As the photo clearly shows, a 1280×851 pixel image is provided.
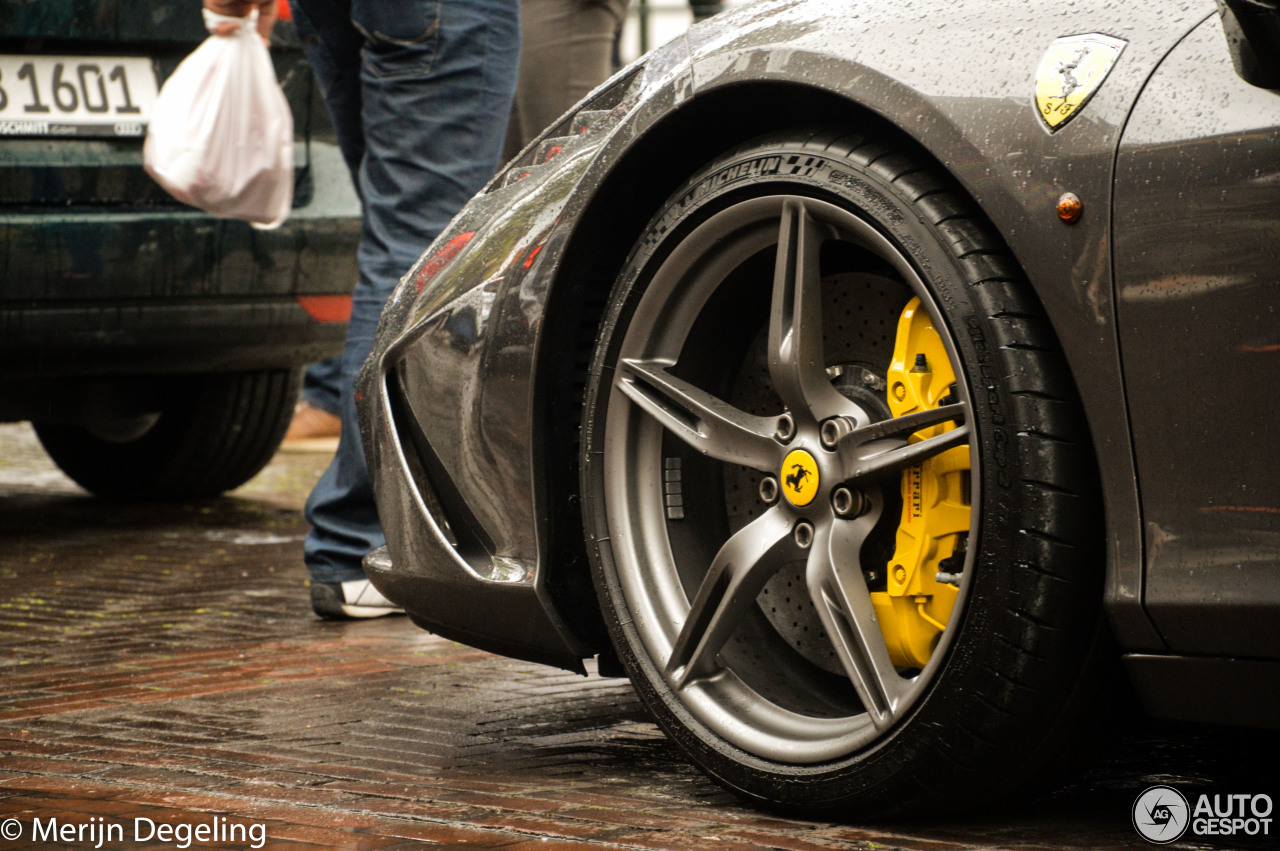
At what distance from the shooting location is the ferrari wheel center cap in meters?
2.30

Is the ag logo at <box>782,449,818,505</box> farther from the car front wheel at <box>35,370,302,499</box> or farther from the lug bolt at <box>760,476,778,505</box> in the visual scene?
the car front wheel at <box>35,370,302,499</box>

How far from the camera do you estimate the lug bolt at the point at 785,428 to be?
7.72 feet

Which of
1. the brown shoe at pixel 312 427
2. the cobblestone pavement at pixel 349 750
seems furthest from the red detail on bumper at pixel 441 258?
the brown shoe at pixel 312 427

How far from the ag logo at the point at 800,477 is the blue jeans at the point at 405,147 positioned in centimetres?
200

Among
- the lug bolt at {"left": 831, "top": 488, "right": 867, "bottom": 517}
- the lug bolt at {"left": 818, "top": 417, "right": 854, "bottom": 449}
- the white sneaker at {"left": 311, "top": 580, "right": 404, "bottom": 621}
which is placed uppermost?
the lug bolt at {"left": 818, "top": 417, "right": 854, "bottom": 449}

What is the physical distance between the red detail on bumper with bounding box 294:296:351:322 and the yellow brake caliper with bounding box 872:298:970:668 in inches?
136

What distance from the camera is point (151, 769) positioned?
2721 mm

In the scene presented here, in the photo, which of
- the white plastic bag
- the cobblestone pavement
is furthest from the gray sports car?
the white plastic bag

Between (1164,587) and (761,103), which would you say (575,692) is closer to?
(761,103)

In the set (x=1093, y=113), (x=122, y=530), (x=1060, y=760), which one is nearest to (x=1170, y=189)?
(x=1093, y=113)

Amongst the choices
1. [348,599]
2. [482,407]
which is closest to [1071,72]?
[482,407]

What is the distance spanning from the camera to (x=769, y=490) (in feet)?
7.79

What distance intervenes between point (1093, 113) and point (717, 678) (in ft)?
3.06

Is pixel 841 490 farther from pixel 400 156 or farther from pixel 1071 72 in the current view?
pixel 400 156
